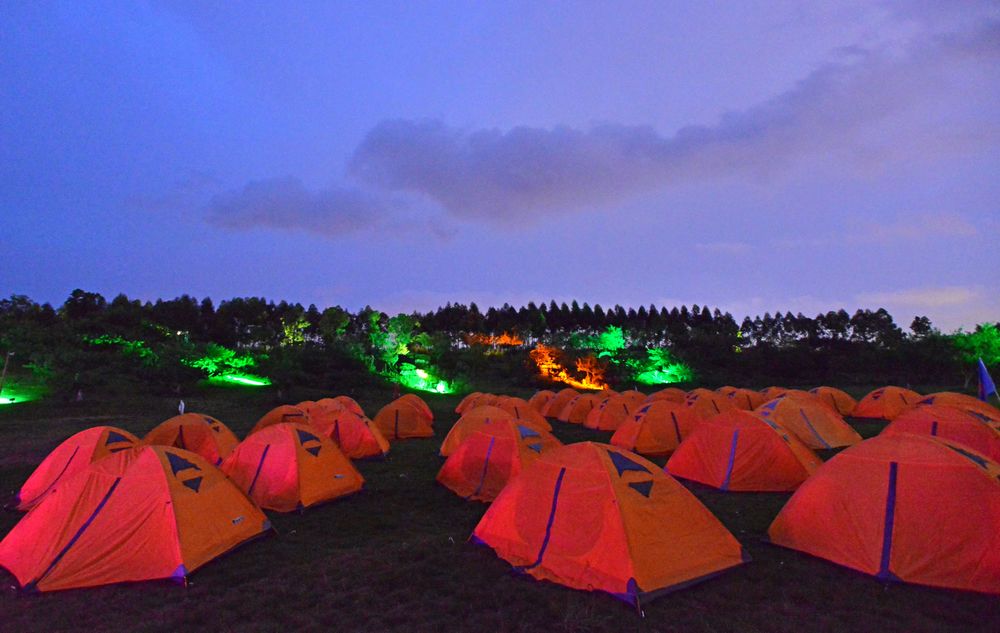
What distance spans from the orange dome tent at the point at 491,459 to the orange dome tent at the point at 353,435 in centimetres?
457

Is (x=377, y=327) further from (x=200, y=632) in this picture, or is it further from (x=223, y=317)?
(x=200, y=632)

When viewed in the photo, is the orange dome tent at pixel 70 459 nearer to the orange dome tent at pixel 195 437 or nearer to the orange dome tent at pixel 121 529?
the orange dome tent at pixel 195 437

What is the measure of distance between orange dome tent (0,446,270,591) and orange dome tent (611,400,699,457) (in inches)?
472

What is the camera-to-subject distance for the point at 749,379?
2223 inches

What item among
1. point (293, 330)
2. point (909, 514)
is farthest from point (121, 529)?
point (293, 330)

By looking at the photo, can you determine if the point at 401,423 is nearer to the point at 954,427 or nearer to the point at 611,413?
the point at 611,413

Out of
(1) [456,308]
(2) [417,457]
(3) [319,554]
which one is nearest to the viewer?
(3) [319,554]

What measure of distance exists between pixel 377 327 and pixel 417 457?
1609 inches

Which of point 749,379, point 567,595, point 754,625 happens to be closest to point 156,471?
point 567,595

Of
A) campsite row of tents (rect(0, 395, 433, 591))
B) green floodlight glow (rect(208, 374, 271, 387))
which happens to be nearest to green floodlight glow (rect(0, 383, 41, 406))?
green floodlight glow (rect(208, 374, 271, 387))

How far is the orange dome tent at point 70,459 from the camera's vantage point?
10.2 meters

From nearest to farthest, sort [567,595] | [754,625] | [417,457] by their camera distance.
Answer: [754,625]
[567,595]
[417,457]

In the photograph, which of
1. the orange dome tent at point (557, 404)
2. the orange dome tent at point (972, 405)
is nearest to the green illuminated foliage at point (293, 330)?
the orange dome tent at point (557, 404)

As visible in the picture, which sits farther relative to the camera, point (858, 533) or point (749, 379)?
point (749, 379)
